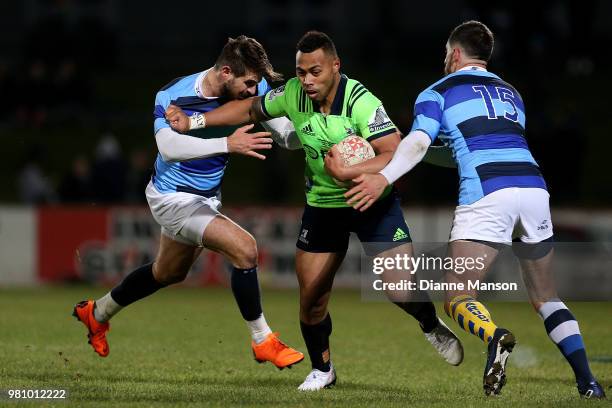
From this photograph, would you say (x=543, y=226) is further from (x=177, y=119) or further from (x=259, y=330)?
(x=177, y=119)

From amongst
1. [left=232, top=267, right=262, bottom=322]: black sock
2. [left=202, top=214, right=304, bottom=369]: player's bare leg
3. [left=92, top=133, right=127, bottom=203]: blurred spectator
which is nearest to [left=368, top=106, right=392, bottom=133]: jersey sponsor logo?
[left=202, top=214, right=304, bottom=369]: player's bare leg

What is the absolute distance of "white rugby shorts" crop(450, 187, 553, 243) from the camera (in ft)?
24.0

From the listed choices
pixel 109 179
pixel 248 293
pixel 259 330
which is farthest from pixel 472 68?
pixel 109 179

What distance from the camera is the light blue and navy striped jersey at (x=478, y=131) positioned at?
7410mm

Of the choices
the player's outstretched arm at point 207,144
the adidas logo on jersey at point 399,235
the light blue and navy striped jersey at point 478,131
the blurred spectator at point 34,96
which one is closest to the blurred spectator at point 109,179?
the blurred spectator at point 34,96

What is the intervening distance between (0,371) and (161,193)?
169 centimetres

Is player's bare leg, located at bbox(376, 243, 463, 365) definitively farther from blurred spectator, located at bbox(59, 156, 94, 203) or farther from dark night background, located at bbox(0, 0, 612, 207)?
blurred spectator, located at bbox(59, 156, 94, 203)

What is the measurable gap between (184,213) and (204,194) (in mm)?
321

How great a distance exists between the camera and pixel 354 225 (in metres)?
8.05

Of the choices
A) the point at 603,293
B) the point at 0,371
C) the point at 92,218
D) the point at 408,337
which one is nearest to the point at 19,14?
the point at 92,218

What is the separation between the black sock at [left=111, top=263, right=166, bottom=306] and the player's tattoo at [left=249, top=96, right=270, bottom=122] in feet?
5.21

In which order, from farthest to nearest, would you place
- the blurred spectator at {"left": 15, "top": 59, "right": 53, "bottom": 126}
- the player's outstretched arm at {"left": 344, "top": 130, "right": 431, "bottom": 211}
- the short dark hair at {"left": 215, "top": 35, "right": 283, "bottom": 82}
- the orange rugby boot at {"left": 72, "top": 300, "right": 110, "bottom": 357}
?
the blurred spectator at {"left": 15, "top": 59, "right": 53, "bottom": 126} < the orange rugby boot at {"left": 72, "top": 300, "right": 110, "bottom": 357} < the short dark hair at {"left": 215, "top": 35, "right": 283, "bottom": 82} < the player's outstretched arm at {"left": 344, "top": 130, "right": 431, "bottom": 211}

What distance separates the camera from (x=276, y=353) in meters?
8.29

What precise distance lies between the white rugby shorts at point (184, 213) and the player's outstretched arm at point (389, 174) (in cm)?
162
